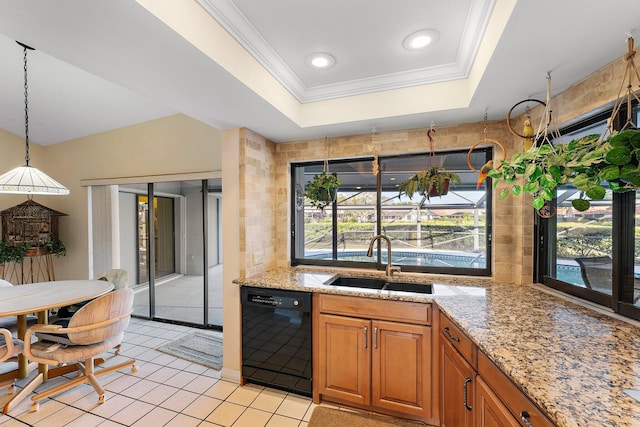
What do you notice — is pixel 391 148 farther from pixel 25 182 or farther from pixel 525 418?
pixel 25 182

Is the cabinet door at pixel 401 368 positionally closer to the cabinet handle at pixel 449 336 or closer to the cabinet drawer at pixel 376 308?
the cabinet drawer at pixel 376 308

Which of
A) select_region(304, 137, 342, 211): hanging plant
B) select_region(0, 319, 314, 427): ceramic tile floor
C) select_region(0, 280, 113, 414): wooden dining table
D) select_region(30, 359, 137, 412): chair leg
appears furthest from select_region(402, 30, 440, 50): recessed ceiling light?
select_region(30, 359, 137, 412): chair leg

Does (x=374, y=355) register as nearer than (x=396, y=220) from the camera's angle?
Yes

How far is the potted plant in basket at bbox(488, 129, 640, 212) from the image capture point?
3.24ft

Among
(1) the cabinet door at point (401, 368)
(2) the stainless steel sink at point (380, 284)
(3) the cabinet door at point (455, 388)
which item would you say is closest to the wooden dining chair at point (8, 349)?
(2) the stainless steel sink at point (380, 284)

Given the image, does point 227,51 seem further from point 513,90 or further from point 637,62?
point 637,62

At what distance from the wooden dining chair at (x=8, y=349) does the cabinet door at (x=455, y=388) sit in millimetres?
3084

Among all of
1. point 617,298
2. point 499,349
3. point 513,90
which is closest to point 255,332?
point 499,349

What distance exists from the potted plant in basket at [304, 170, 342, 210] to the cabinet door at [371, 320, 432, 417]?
120 cm

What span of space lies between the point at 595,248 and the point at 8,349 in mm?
4084

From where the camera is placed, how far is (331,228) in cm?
297

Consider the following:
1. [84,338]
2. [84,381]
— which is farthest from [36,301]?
[84,381]

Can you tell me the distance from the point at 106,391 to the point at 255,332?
52.4 inches

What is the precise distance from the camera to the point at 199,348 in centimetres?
307
